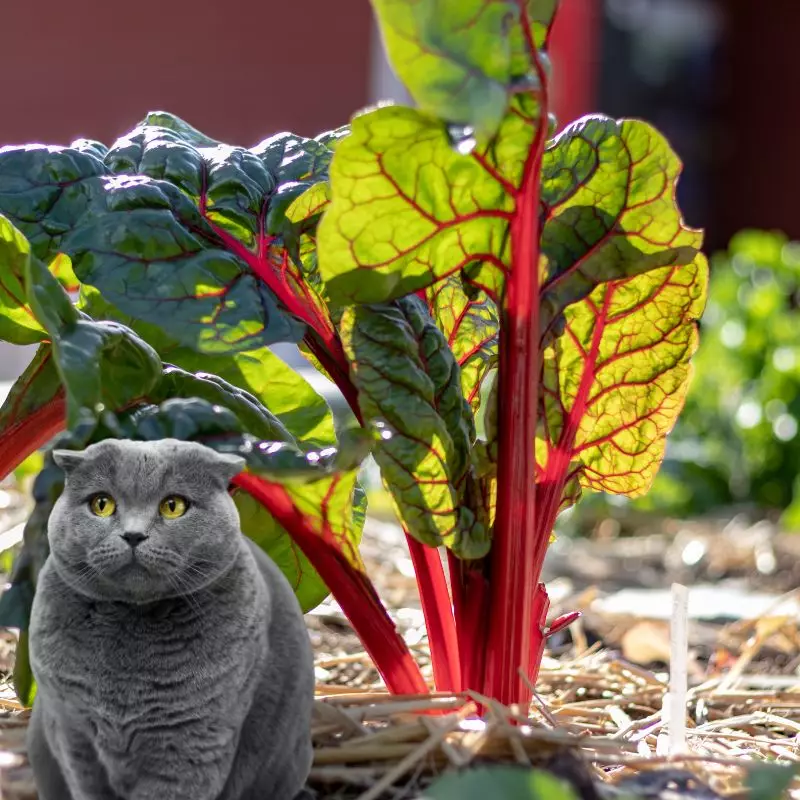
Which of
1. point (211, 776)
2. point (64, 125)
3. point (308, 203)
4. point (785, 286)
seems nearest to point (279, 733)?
point (211, 776)

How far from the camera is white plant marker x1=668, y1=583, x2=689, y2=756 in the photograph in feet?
3.04

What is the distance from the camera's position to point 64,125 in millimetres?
5379

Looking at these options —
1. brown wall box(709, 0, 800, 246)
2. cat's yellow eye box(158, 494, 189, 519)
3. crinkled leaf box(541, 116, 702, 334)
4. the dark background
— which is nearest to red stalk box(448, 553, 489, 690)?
crinkled leaf box(541, 116, 702, 334)

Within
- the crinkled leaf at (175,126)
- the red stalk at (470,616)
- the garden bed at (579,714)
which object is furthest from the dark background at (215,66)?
the red stalk at (470,616)

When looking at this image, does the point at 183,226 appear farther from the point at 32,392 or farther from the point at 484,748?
the point at 484,748

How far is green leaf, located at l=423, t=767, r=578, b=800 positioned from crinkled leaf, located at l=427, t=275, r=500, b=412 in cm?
58

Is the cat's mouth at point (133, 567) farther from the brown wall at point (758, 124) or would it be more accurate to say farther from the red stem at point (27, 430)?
the brown wall at point (758, 124)

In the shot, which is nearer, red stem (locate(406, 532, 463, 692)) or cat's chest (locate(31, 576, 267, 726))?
cat's chest (locate(31, 576, 267, 726))

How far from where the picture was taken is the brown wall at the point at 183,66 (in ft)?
17.5

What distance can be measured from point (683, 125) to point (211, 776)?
24.5 feet

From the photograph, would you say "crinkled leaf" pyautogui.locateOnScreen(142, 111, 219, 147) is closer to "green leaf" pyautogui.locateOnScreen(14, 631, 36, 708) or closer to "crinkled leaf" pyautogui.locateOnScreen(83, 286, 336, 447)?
Result: "crinkled leaf" pyautogui.locateOnScreen(83, 286, 336, 447)

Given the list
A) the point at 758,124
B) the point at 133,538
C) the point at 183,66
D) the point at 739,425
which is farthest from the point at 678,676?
the point at 758,124

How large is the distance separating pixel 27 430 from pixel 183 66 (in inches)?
189

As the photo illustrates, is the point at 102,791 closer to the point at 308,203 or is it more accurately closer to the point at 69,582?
the point at 69,582
